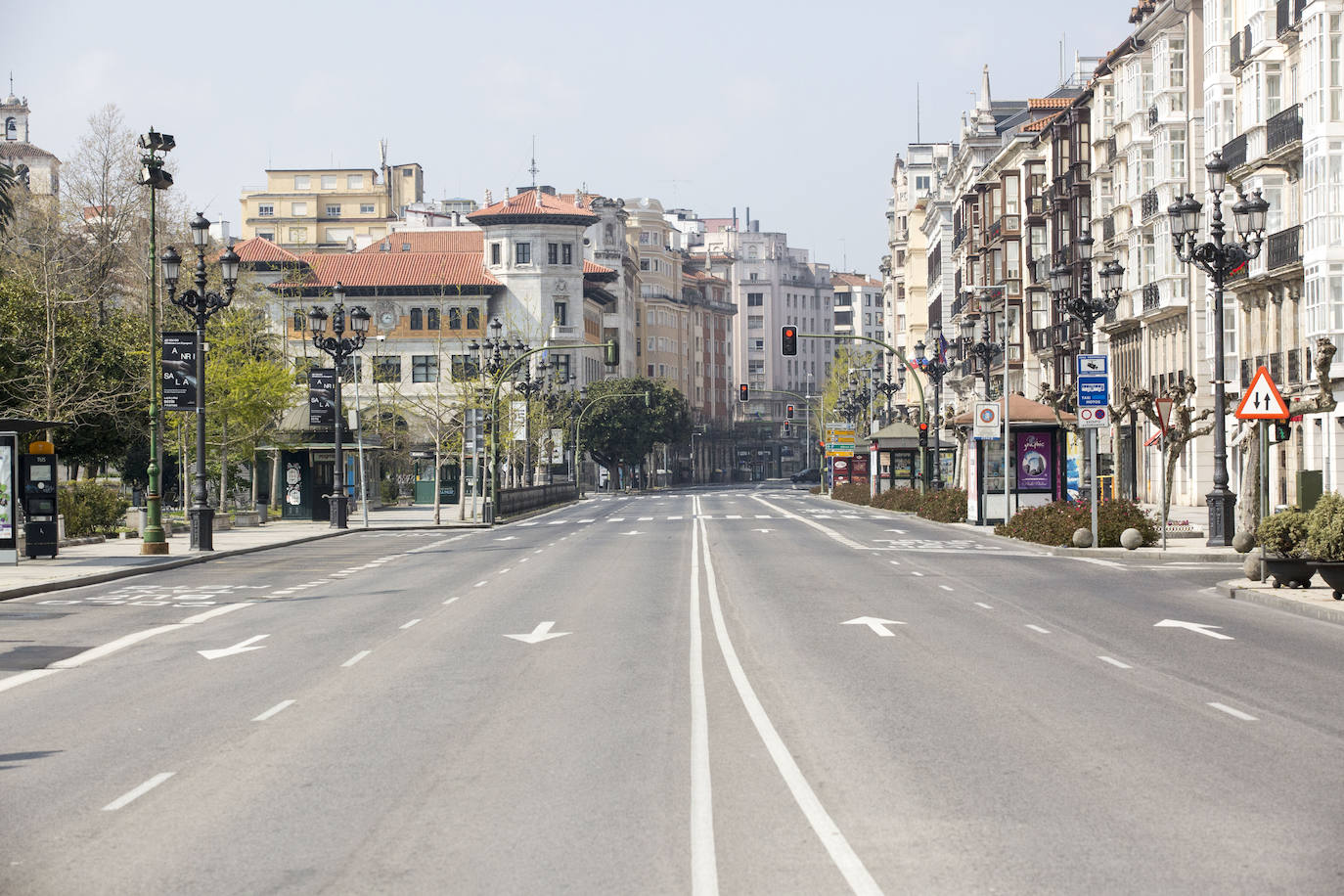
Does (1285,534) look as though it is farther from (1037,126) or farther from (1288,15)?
(1037,126)

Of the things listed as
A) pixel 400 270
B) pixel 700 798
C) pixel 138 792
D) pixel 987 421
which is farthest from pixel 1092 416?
pixel 400 270

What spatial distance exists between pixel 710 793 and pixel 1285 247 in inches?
1827

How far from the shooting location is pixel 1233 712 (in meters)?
12.5

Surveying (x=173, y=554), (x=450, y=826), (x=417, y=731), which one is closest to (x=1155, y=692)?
(x=417, y=731)

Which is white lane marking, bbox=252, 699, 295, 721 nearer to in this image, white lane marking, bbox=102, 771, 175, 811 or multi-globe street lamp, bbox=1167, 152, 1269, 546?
white lane marking, bbox=102, 771, 175, 811

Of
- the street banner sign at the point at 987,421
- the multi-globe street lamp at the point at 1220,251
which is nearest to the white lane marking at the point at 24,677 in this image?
the multi-globe street lamp at the point at 1220,251

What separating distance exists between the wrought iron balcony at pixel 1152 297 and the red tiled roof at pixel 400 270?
63760 millimetres

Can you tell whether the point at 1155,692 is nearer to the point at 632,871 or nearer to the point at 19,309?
the point at 632,871

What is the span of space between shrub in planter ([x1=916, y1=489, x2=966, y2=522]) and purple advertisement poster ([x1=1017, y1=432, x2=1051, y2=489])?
18.6ft

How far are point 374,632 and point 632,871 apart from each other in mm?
12406

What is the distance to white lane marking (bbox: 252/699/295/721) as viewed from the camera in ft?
41.4

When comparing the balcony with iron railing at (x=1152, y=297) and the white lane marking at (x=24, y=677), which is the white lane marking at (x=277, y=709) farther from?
the balcony with iron railing at (x=1152, y=297)

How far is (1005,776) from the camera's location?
9.79 m

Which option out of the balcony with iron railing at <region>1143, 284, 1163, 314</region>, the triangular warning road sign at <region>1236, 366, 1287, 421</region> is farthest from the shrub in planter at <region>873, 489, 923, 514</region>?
the triangular warning road sign at <region>1236, 366, 1287, 421</region>
